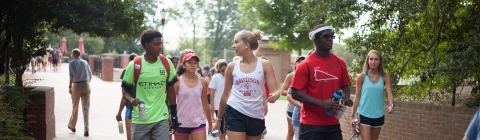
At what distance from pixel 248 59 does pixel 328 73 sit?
140cm

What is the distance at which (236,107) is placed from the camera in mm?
7914

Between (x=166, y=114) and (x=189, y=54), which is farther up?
(x=189, y=54)

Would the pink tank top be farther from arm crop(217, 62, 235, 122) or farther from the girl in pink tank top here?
arm crop(217, 62, 235, 122)

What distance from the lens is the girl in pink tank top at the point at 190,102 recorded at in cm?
892

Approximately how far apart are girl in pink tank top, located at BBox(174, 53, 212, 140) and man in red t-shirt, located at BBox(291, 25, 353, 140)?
2272 mm

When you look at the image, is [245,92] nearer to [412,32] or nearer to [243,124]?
[243,124]

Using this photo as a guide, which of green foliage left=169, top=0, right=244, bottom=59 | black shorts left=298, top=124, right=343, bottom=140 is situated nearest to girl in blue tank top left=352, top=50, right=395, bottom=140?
black shorts left=298, top=124, right=343, bottom=140

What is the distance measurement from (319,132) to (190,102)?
2599 mm

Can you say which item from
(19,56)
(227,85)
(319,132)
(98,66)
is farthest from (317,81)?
(98,66)

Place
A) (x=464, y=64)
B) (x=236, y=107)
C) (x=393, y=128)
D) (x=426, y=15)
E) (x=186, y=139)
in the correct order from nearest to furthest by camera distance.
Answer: (x=236, y=107) < (x=186, y=139) < (x=464, y=64) < (x=426, y=15) < (x=393, y=128)

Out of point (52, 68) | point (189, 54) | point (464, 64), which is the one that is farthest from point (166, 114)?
point (52, 68)

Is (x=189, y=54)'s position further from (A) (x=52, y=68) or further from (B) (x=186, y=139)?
(A) (x=52, y=68)

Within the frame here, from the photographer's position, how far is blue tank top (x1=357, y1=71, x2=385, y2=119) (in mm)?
9648

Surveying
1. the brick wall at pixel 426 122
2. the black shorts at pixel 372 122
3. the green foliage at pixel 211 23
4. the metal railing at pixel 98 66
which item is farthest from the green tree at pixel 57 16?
the green foliage at pixel 211 23
